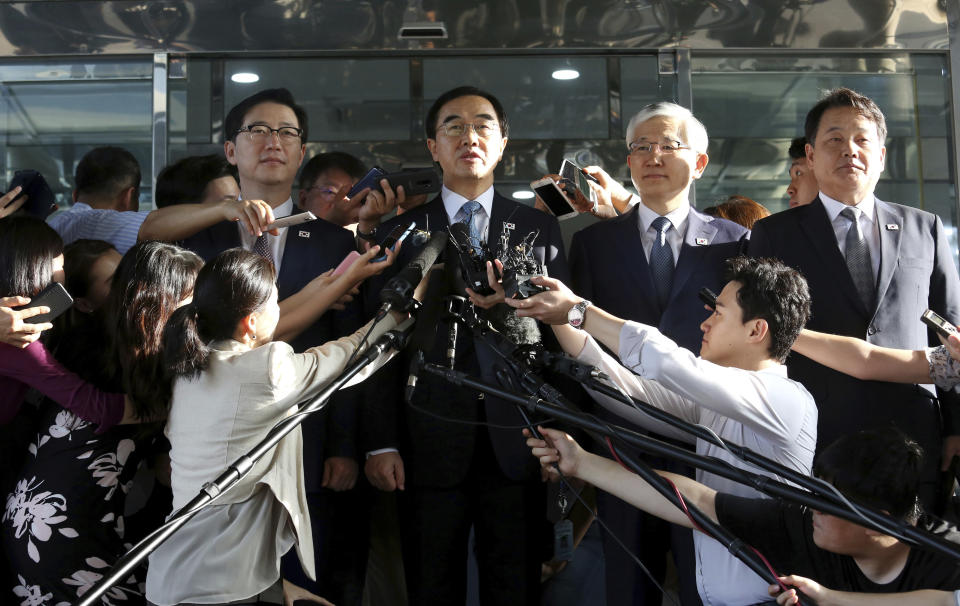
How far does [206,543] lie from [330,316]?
935 millimetres

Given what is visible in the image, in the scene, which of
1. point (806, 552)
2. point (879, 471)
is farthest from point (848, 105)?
point (806, 552)

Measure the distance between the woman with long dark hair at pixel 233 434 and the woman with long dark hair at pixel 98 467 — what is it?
221 millimetres

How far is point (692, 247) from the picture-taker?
3143mm

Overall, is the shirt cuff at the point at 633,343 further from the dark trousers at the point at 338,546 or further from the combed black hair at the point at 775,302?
the dark trousers at the point at 338,546

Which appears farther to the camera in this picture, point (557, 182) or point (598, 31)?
point (598, 31)

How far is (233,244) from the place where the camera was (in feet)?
10.8

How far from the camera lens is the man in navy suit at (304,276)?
3.08 m

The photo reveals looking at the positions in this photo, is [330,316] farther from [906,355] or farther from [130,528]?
[906,355]

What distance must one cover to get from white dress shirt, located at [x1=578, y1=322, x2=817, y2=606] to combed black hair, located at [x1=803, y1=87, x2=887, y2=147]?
3.27 ft

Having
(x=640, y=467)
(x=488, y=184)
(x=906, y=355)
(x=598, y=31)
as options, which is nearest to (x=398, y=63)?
(x=598, y=31)

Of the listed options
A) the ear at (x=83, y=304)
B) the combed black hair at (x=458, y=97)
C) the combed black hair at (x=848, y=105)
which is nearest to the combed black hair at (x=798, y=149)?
the combed black hair at (x=848, y=105)

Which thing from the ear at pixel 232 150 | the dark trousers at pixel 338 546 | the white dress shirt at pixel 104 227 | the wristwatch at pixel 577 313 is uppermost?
the ear at pixel 232 150

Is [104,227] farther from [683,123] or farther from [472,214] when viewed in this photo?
[683,123]

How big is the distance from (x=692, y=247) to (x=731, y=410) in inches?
35.0
